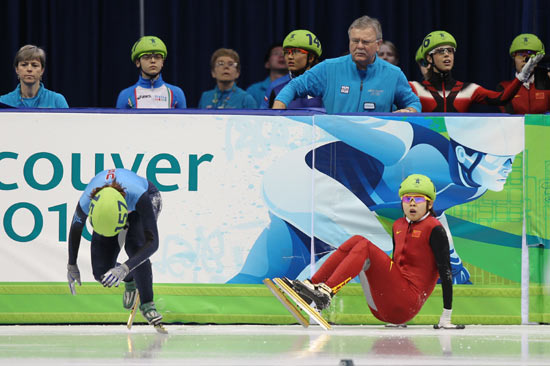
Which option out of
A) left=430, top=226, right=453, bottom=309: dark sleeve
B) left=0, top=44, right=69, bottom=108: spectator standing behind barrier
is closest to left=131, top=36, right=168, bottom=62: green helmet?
left=0, top=44, right=69, bottom=108: spectator standing behind barrier

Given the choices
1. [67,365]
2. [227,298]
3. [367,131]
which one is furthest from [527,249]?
[67,365]

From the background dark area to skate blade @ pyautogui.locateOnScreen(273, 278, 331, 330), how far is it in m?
4.31

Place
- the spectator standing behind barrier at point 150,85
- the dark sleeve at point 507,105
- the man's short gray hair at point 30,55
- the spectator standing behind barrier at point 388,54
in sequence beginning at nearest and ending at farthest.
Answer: the man's short gray hair at point 30,55, the spectator standing behind barrier at point 150,85, the dark sleeve at point 507,105, the spectator standing behind barrier at point 388,54

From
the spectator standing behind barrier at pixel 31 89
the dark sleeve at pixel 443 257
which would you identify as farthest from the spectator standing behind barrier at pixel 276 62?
Answer: the dark sleeve at pixel 443 257

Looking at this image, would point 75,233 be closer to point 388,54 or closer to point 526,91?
point 388,54

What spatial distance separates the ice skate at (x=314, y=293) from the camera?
23.2ft

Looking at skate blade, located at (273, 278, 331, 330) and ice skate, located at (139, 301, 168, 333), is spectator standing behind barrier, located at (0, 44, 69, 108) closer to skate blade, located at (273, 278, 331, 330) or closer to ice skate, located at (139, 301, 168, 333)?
ice skate, located at (139, 301, 168, 333)

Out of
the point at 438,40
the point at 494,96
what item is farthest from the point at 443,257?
the point at 438,40

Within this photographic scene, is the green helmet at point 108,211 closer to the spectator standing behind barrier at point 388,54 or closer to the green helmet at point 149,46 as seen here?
the green helmet at point 149,46

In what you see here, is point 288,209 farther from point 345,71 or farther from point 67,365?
point 67,365

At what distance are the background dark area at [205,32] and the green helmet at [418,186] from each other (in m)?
3.57

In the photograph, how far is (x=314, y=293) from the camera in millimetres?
7070

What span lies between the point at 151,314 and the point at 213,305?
0.49 metres

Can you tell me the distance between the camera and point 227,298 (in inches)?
304
